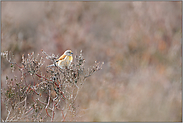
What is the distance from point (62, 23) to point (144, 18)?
12.1 feet

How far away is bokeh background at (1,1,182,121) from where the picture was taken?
14.1 ft

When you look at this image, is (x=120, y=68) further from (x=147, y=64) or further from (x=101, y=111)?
(x=101, y=111)

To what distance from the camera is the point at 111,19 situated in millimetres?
10625

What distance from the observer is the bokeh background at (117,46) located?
4309 mm

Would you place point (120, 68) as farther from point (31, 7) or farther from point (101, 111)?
point (31, 7)

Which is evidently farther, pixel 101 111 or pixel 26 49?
pixel 26 49

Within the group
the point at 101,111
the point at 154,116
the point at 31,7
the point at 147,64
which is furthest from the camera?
the point at 31,7

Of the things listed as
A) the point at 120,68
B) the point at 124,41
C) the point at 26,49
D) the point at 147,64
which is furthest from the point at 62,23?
the point at 147,64

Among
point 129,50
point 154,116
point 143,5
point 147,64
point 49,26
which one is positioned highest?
point 143,5

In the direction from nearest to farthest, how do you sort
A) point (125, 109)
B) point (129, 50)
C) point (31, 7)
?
point (125, 109) → point (129, 50) → point (31, 7)

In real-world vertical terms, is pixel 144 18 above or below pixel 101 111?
above

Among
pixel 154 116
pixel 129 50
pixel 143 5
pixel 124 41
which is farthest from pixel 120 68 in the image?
pixel 154 116

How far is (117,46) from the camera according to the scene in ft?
28.7

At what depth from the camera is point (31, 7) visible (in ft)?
33.7
